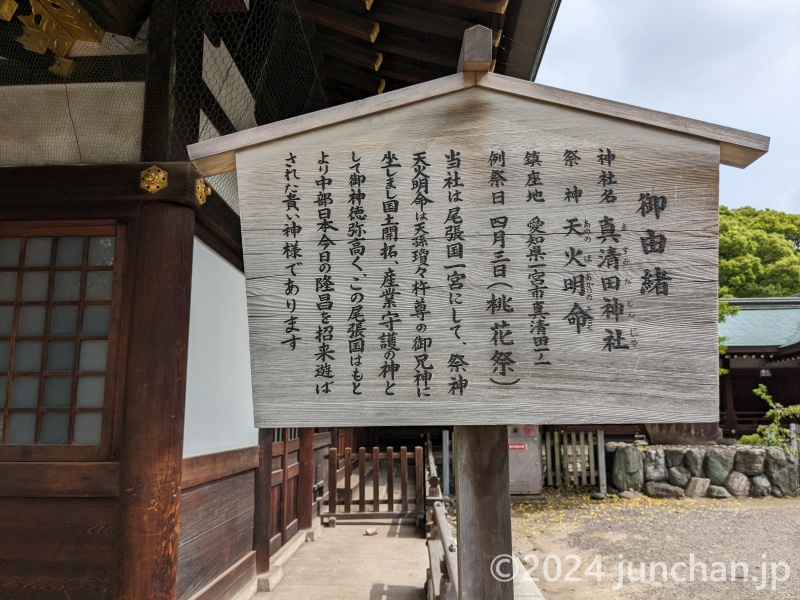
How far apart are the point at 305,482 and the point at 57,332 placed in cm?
446

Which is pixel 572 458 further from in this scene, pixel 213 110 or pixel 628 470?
pixel 213 110

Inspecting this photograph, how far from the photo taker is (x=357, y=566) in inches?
237

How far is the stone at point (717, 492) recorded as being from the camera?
1101 centimetres

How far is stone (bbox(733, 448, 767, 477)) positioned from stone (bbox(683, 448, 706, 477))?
71 cm

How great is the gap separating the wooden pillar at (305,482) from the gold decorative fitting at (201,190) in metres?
4.32

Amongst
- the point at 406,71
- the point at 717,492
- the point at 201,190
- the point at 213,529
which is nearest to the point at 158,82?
the point at 201,190

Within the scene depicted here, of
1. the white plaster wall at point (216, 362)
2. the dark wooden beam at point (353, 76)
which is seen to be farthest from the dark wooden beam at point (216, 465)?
the dark wooden beam at point (353, 76)

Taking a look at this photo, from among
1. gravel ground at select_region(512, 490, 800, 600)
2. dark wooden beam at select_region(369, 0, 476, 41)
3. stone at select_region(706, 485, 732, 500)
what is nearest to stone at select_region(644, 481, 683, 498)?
gravel ground at select_region(512, 490, 800, 600)

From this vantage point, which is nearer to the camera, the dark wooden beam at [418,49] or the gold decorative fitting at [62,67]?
the gold decorative fitting at [62,67]

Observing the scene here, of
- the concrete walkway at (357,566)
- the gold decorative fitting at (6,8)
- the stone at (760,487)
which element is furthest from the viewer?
the stone at (760,487)

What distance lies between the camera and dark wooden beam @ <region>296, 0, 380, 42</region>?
3867 mm

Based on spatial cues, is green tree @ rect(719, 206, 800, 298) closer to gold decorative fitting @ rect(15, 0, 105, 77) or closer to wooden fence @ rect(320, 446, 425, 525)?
wooden fence @ rect(320, 446, 425, 525)

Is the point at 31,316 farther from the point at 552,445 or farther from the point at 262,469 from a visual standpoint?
the point at 552,445

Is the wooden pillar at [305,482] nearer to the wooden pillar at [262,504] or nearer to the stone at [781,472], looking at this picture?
the wooden pillar at [262,504]
